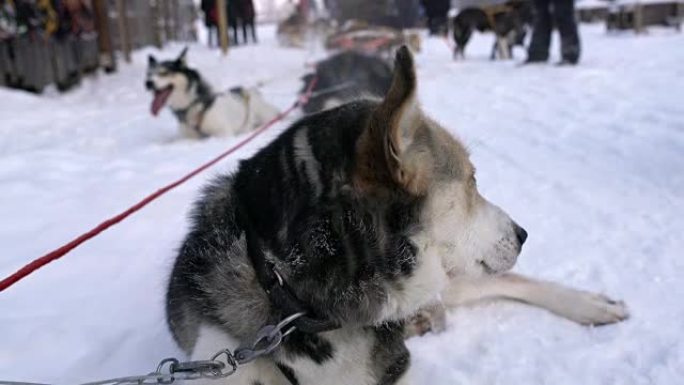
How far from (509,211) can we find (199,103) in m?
4.68

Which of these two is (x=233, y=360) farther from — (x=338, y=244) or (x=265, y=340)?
(x=338, y=244)

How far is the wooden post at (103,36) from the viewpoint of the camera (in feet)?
44.9

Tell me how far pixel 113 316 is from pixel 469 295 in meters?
1.57

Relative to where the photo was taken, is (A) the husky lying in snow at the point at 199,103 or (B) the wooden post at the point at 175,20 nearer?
(A) the husky lying in snow at the point at 199,103

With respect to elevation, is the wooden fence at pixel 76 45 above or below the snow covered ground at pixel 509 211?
above

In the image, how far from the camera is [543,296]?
7.56 ft

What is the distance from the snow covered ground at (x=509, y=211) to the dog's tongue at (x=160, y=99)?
36 cm

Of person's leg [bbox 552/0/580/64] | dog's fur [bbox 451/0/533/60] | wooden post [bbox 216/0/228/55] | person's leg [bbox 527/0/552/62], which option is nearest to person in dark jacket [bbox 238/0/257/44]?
wooden post [bbox 216/0/228/55]

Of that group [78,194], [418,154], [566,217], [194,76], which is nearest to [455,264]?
[418,154]

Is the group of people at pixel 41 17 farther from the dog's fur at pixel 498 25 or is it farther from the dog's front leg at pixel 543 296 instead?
the dog's front leg at pixel 543 296

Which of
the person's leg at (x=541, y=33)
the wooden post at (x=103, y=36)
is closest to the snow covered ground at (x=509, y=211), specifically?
the person's leg at (x=541, y=33)

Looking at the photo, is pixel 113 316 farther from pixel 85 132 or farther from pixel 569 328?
pixel 85 132

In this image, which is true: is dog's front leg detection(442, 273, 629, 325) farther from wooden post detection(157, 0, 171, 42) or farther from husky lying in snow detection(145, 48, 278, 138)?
wooden post detection(157, 0, 171, 42)

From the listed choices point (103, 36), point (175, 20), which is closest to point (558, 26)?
point (103, 36)
